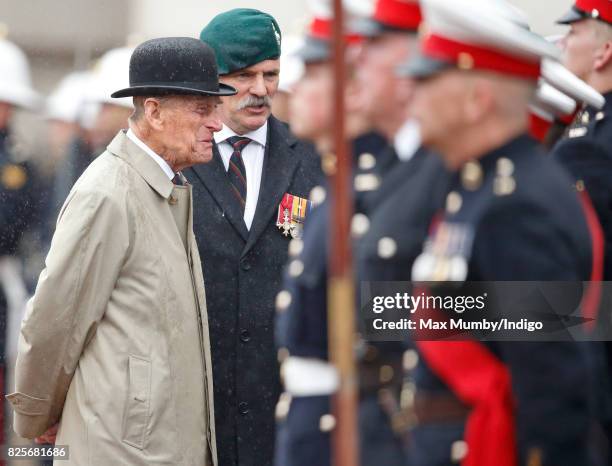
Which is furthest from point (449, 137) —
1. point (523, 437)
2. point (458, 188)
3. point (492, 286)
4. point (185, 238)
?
point (185, 238)

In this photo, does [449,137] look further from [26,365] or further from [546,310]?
[26,365]

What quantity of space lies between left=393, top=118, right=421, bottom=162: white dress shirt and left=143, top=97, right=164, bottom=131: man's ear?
3.60 feet

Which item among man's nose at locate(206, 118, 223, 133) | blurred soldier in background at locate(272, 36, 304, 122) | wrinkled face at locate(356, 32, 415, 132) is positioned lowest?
wrinkled face at locate(356, 32, 415, 132)

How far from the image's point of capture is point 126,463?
3783 millimetres

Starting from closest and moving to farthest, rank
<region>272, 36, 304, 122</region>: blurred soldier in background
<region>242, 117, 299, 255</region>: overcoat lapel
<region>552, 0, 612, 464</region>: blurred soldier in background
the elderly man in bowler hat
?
<region>552, 0, 612, 464</region>: blurred soldier in background, the elderly man in bowler hat, <region>242, 117, 299, 255</region>: overcoat lapel, <region>272, 36, 304, 122</region>: blurred soldier in background

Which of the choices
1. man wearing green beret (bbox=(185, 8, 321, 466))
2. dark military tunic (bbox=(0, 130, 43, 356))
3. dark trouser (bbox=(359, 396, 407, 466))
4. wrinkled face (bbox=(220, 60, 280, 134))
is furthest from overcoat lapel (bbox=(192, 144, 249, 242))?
dark trouser (bbox=(359, 396, 407, 466))

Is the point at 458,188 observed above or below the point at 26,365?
above

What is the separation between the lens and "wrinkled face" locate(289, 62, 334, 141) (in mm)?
3041

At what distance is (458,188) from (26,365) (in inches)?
55.3

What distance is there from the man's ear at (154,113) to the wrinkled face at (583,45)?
1.14 metres

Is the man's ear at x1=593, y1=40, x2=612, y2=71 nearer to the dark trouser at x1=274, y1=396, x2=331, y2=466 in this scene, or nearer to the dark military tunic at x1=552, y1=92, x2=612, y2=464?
the dark military tunic at x1=552, y1=92, x2=612, y2=464

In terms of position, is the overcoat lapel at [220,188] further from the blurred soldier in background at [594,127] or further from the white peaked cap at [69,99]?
the blurred soldier in background at [594,127]

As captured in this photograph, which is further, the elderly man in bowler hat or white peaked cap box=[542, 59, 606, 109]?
the elderly man in bowler hat

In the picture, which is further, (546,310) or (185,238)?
(185,238)
